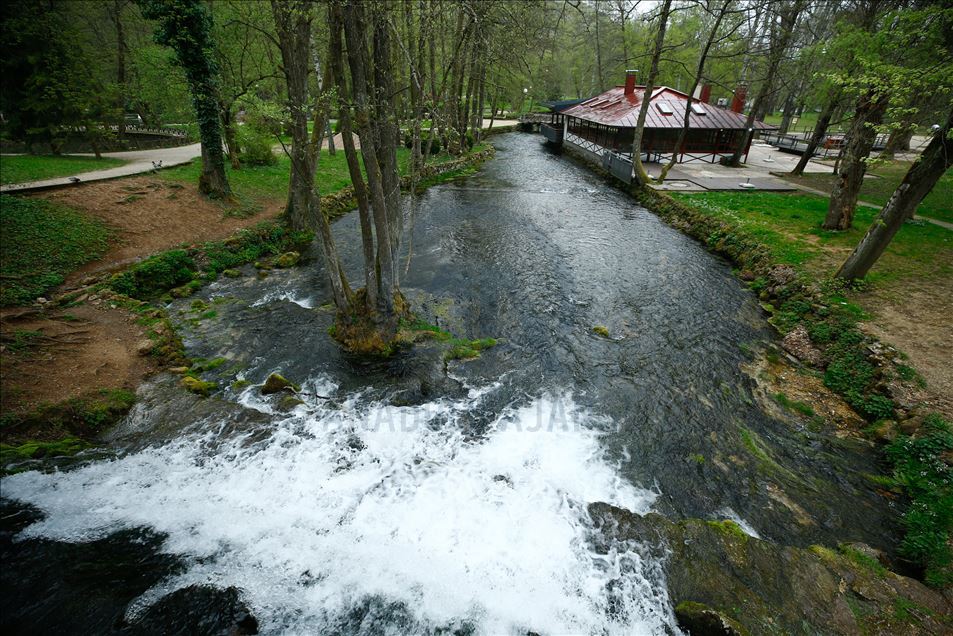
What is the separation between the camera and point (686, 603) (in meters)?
4.55

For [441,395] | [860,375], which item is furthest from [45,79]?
[860,375]

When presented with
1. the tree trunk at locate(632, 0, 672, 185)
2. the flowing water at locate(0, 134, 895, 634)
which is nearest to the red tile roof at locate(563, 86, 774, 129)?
the tree trunk at locate(632, 0, 672, 185)

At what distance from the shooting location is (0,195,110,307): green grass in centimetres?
877

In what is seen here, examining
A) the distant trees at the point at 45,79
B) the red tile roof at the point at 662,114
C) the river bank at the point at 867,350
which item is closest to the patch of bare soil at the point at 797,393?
the river bank at the point at 867,350

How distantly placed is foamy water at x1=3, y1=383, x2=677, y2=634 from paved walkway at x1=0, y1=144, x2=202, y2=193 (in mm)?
11313

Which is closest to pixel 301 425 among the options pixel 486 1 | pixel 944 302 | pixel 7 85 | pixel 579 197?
pixel 486 1

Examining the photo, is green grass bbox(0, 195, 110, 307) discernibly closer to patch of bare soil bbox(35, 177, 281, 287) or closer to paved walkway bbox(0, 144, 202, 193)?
patch of bare soil bbox(35, 177, 281, 287)

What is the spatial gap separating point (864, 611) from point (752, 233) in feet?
40.1

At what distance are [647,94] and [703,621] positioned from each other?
20.5 m

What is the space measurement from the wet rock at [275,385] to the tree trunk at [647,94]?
737 inches

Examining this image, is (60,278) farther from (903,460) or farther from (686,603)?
(903,460)

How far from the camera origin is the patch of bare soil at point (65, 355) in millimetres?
6316

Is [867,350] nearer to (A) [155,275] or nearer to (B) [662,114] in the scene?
(A) [155,275]

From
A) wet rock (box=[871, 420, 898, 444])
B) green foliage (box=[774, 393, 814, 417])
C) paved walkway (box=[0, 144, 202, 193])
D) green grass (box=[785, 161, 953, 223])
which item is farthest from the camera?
green grass (box=[785, 161, 953, 223])
